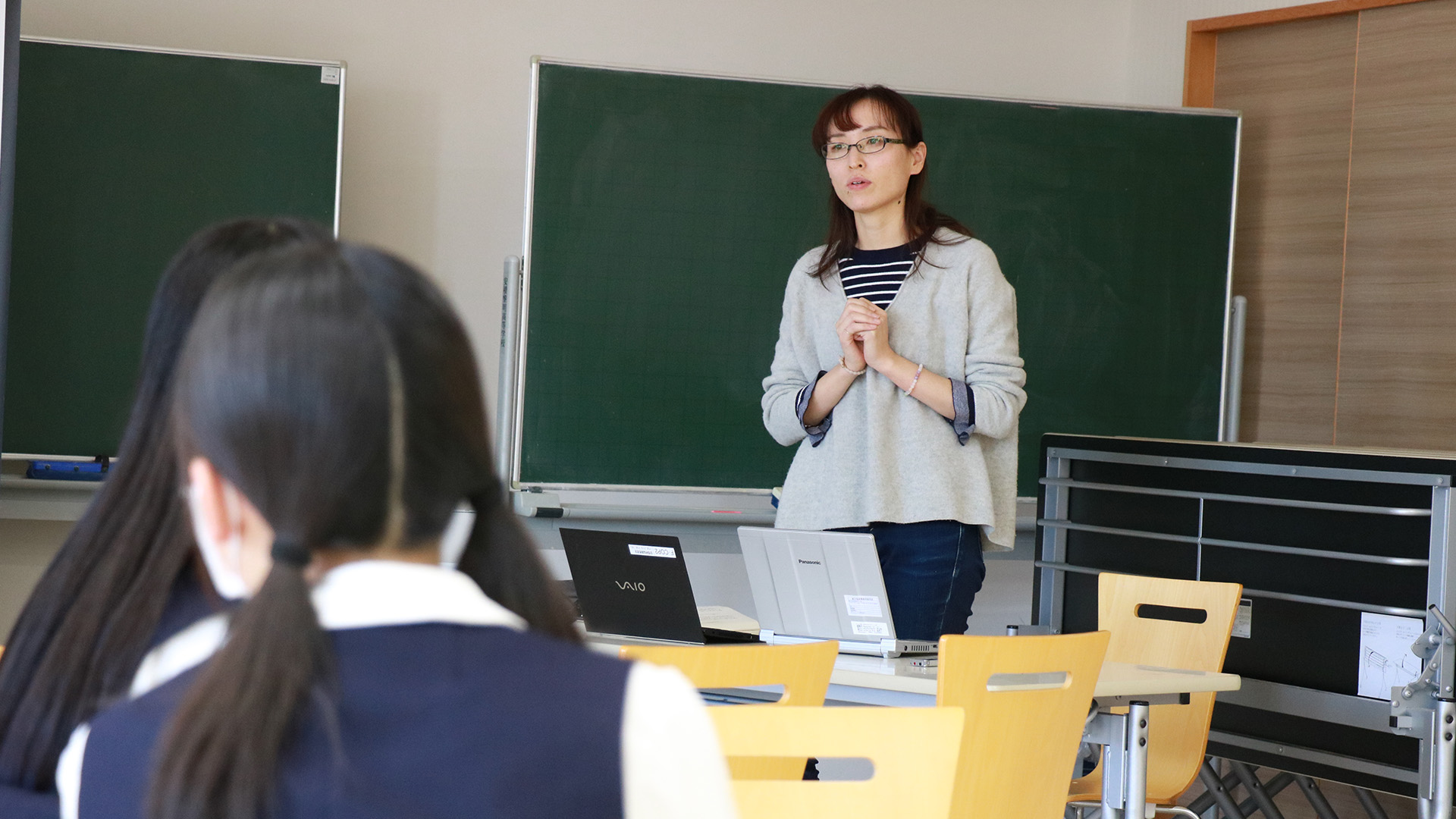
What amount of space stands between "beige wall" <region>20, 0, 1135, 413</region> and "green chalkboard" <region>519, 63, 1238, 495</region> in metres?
0.16

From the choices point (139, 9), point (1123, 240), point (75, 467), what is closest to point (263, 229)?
point (75, 467)

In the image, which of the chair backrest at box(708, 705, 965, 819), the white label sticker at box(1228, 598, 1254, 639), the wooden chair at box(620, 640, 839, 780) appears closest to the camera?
the chair backrest at box(708, 705, 965, 819)

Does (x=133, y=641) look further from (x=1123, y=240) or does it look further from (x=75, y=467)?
(x=1123, y=240)

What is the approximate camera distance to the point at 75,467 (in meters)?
3.67

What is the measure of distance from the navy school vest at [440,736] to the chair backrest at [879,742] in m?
0.62

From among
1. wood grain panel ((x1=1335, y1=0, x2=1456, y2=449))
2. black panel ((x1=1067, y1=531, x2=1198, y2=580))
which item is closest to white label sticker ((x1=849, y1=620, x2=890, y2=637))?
black panel ((x1=1067, y1=531, x2=1198, y2=580))

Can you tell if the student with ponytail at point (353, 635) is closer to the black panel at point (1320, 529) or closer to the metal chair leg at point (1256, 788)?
the black panel at point (1320, 529)

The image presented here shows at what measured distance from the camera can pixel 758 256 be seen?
416cm

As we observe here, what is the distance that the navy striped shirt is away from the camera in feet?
8.32

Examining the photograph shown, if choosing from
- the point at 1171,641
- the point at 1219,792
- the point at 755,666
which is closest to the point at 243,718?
the point at 755,666

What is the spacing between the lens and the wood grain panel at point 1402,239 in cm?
409

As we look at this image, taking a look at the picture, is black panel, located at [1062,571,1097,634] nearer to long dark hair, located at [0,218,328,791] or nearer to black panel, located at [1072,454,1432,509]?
black panel, located at [1072,454,1432,509]

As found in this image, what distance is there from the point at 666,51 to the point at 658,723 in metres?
3.86

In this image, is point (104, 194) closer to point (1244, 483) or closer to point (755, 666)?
point (755, 666)
